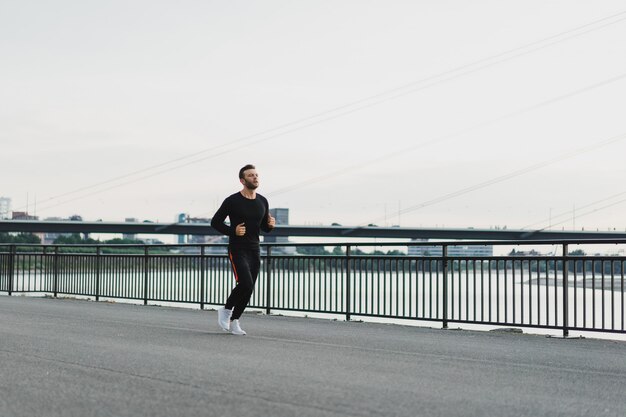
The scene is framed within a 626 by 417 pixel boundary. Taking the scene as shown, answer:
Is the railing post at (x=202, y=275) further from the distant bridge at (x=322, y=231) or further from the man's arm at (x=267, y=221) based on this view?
the distant bridge at (x=322, y=231)

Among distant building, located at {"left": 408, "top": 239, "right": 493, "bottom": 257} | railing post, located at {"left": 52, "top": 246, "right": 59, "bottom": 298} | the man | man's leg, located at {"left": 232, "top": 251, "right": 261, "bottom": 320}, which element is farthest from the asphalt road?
railing post, located at {"left": 52, "top": 246, "right": 59, "bottom": 298}

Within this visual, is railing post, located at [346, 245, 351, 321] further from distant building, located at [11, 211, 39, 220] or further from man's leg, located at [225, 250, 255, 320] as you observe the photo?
distant building, located at [11, 211, 39, 220]

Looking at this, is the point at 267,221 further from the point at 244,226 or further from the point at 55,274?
the point at 55,274

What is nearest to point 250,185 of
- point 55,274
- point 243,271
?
point 243,271

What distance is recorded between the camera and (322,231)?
84.9 metres

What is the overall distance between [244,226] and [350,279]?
3868mm

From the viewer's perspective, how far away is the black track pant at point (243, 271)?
35.1 ft

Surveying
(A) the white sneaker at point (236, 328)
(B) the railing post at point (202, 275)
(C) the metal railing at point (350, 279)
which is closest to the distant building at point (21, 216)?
(C) the metal railing at point (350, 279)

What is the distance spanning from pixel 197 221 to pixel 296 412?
80650mm

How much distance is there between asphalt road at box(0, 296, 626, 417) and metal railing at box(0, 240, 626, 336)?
81cm

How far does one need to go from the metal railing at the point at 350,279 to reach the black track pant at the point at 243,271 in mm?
2813

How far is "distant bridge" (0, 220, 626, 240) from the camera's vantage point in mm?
78750

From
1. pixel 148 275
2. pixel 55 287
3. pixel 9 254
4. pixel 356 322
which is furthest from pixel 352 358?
pixel 9 254

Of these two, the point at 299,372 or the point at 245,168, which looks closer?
the point at 299,372
